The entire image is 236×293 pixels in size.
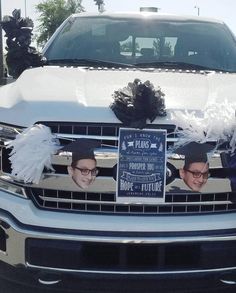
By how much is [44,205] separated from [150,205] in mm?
577

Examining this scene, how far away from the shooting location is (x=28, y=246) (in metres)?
3.03

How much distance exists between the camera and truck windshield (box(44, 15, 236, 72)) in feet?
15.5

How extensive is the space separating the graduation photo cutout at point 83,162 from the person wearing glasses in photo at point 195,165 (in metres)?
0.45

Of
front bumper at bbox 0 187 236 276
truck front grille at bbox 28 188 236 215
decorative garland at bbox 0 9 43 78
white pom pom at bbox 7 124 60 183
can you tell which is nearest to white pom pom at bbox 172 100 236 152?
truck front grille at bbox 28 188 236 215

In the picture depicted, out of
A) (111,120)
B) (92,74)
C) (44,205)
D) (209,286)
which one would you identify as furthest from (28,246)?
(92,74)

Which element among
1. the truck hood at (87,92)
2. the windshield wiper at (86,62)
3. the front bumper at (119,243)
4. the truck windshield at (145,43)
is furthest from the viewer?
the truck windshield at (145,43)

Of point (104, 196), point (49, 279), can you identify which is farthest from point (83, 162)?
point (49, 279)

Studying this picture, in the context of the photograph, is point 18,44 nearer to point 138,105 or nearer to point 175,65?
point 175,65

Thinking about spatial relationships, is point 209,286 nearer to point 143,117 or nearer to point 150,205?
point 150,205

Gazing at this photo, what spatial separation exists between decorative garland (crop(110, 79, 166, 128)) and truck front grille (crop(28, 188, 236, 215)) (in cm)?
42

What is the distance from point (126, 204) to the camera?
3035 millimetres

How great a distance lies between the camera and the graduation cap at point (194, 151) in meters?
3.00

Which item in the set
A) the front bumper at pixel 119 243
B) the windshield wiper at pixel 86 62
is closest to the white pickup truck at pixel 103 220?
the front bumper at pixel 119 243

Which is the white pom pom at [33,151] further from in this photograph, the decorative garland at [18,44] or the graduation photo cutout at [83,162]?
the decorative garland at [18,44]
